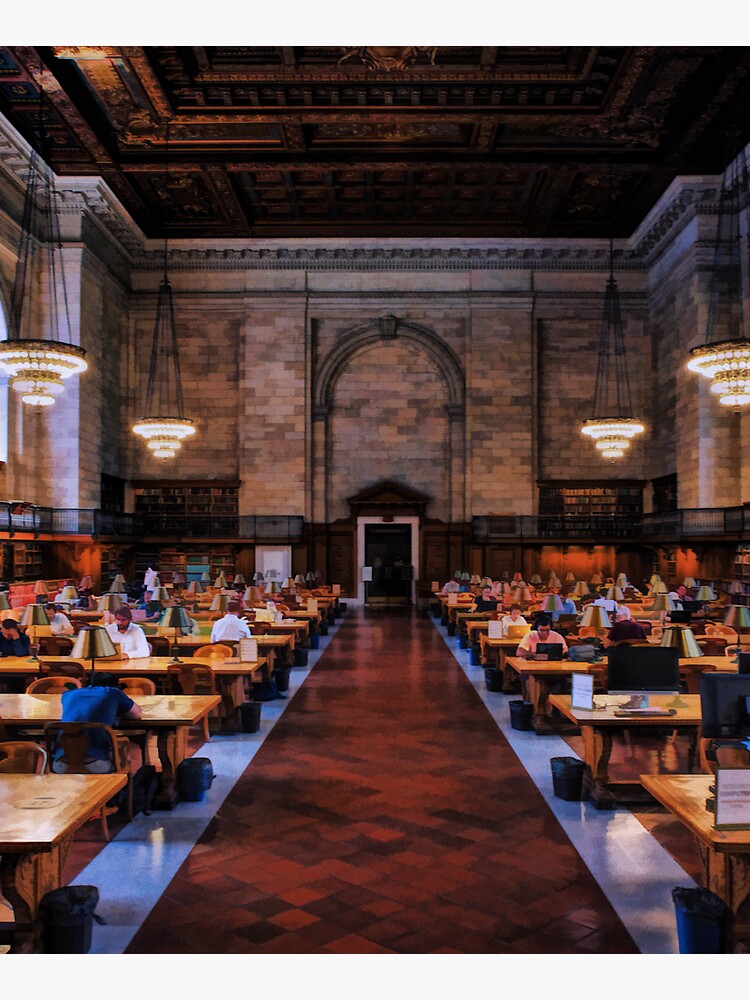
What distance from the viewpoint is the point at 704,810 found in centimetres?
372

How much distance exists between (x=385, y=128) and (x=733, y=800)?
15.4 meters

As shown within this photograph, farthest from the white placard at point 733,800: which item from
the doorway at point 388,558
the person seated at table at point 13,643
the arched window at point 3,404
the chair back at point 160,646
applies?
the doorway at point 388,558

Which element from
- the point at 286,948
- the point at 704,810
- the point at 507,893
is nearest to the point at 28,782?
the point at 286,948

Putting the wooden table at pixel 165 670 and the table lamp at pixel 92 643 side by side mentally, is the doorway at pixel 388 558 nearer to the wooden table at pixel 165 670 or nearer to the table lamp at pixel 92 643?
the wooden table at pixel 165 670

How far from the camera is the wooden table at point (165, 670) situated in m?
7.39

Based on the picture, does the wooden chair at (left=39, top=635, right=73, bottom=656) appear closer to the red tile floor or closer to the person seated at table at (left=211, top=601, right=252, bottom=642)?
the person seated at table at (left=211, top=601, right=252, bottom=642)

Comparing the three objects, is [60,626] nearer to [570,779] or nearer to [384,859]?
[384,859]

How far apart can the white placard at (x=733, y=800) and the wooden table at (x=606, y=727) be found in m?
1.93

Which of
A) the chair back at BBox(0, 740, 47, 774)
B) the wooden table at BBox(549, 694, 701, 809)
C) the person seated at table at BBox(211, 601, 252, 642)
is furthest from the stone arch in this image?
the chair back at BBox(0, 740, 47, 774)

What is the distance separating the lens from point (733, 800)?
3.46m

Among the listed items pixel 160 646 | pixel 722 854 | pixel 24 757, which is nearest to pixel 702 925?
pixel 722 854

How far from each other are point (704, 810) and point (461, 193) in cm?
1839

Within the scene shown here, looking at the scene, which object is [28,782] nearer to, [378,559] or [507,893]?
[507,893]

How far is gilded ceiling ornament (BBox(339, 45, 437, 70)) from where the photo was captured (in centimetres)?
1305
